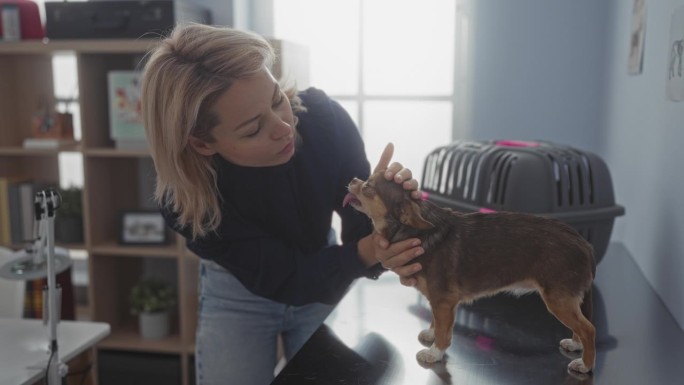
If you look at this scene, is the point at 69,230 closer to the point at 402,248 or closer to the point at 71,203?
the point at 71,203

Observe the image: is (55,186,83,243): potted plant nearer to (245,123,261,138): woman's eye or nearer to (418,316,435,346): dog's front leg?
(245,123,261,138): woman's eye

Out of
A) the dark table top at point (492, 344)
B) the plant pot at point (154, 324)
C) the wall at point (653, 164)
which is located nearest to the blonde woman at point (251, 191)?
the dark table top at point (492, 344)

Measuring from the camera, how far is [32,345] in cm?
145

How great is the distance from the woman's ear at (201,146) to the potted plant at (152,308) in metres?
1.76

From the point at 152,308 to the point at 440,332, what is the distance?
2052mm

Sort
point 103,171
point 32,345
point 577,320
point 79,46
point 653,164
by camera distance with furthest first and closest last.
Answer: point 103,171 → point 79,46 → point 32,345 → point 653,164 → point 577,320

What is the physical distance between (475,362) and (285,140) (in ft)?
1.60

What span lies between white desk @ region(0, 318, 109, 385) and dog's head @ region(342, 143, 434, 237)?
883 mm

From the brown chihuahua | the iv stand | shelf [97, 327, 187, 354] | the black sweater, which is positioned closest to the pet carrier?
the black sweater

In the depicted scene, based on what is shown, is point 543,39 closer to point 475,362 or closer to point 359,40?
point 359,40

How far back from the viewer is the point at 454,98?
269cm

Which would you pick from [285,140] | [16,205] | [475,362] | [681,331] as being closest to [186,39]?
[285,140]

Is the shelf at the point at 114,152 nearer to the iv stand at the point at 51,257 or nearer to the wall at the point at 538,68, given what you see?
the iv stand at the point at 51,257

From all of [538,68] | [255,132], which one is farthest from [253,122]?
[538,68]
